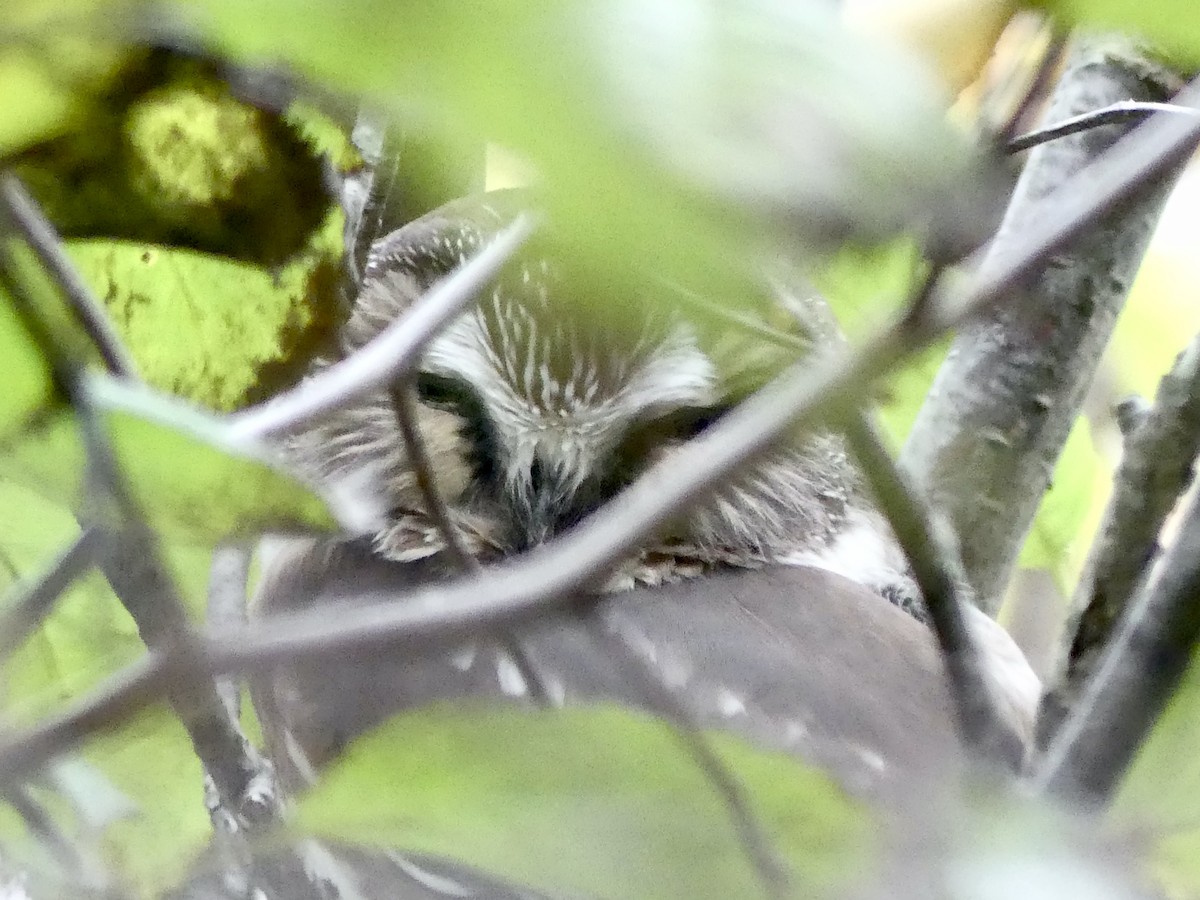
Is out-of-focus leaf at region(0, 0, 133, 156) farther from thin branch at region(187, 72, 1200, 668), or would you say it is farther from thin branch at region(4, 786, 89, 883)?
thin branch at region(4, 786, 89, 883)

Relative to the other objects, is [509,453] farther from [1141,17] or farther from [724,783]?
[1141,17]

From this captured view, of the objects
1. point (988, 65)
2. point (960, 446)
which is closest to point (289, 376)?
point (988, 65)

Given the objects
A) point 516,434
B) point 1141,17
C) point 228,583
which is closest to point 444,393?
point 516,434

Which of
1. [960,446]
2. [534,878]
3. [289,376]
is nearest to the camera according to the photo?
[534,878]

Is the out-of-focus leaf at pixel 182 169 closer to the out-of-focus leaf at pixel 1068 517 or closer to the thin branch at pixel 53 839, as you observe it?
the thin branch at pixel 53 839

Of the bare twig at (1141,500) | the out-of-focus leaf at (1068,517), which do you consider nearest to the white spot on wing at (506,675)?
the bare twig at (1141,500)

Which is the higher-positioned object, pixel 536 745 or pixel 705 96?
pixel 705 96

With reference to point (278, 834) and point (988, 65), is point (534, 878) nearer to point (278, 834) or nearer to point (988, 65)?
point (278, 834)

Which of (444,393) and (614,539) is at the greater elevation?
(614,539)
